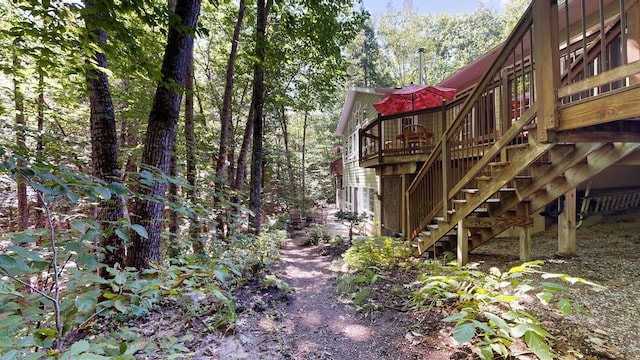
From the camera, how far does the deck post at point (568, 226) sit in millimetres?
4500

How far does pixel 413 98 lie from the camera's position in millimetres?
8211

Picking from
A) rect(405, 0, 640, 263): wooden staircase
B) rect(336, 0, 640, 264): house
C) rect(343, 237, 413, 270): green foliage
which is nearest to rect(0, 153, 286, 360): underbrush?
rect(336, 0, 640, 264): house

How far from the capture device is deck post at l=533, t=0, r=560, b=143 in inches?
96.9

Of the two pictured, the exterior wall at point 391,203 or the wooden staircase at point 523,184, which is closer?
the wooden staircase at point 523,184

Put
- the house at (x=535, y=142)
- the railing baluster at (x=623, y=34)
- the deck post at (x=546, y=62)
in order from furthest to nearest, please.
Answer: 1. the deck post at (x=546, y=62)
2. the house at (x=535, y=142)
3. the railing baluster at (x=623, y=34)

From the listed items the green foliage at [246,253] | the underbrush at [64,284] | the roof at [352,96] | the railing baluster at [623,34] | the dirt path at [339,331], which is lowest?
the dirt path at [339,331]

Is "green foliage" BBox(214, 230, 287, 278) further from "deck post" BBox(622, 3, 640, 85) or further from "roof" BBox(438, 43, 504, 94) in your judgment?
"roof" BBox(438, 43, 504, 94)

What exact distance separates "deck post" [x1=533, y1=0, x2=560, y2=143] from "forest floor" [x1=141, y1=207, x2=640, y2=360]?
1.84 m

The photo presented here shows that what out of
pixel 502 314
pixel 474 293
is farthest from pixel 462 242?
pixel 502 314

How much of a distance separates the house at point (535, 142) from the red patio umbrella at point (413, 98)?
3.11 feet

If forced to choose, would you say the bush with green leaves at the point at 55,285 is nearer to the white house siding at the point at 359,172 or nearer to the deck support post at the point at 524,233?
the deck support post at the point at 524,233

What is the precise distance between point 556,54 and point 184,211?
367 cm

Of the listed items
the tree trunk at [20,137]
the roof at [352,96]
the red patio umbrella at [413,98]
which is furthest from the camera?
the roof at [352,96]

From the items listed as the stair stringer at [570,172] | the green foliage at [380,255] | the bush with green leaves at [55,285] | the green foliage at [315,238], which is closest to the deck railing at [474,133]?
the green foliage at [380,255]
